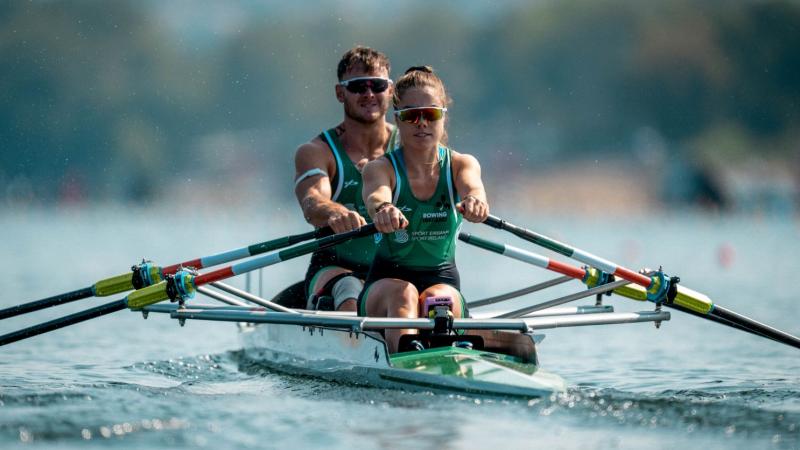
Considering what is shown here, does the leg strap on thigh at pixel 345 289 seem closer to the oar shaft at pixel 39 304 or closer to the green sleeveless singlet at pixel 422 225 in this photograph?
the green sleeveless singlet at pixel 422 225

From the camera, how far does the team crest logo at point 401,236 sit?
28.0 feet

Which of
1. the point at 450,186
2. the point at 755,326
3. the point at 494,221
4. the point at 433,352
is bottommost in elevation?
the point at 433,352

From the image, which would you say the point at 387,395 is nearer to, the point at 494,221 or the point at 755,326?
the point at 494,221

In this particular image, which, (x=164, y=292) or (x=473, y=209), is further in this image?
(x=164, y=292)

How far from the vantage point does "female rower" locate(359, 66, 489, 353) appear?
8.47m

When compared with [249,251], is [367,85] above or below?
above

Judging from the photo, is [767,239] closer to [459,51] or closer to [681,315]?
[681,315]

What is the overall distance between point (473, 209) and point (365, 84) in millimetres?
2335

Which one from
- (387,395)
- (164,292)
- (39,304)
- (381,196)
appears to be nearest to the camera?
(387,395)

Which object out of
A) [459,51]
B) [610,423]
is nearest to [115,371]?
[610,423]

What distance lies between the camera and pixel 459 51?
106625mm

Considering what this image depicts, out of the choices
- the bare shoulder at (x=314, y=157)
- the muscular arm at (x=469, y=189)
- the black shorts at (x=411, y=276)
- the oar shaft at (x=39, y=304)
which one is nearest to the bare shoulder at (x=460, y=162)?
the muscular arm at (x=469, y=189)

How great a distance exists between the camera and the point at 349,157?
10133mm

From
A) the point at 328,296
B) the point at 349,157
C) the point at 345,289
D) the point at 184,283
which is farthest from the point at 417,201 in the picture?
the point at 184,283
